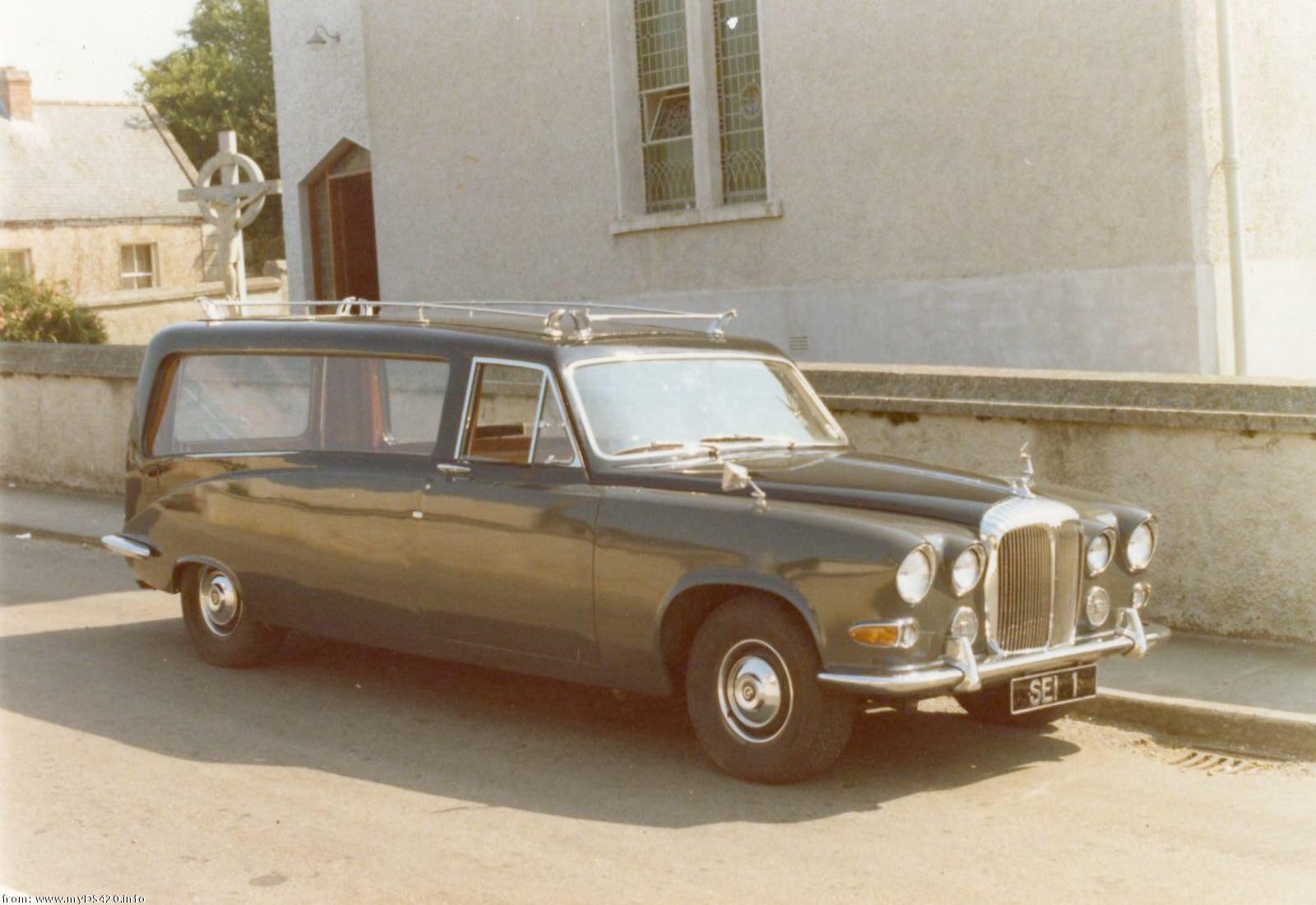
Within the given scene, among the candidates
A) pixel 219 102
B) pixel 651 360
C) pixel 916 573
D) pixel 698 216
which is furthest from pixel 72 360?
pixel 219 102

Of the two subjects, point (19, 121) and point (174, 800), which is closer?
point (174, 800)

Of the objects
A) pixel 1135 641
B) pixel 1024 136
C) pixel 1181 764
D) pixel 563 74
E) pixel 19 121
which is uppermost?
pixel 19 121

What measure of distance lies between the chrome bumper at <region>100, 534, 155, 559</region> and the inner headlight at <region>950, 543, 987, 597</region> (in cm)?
472

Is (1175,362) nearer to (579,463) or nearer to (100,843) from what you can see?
(579,463)

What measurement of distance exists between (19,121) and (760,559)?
143 ft

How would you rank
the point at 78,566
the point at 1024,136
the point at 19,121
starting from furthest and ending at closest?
the point at 19,121, the point at 1024,136, the point at 78,566

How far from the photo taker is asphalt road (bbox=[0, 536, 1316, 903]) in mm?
5461

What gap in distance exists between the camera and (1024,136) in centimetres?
1397

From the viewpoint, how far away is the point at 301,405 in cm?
839

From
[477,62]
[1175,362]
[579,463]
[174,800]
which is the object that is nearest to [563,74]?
[477,62]

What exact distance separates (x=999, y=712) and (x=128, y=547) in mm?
4771

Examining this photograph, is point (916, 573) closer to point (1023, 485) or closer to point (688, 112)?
point (1023, 485)

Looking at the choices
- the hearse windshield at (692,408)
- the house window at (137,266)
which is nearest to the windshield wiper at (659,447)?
the hearse windshield at (692,408)

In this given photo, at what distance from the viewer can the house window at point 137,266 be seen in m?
46.5
